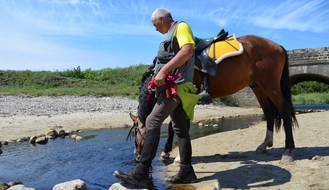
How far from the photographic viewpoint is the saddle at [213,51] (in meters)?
5.11

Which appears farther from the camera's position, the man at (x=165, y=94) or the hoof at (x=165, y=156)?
the hoof at (x=165, y=156)

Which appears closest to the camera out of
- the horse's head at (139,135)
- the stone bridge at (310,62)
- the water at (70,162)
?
the water at (70,162)

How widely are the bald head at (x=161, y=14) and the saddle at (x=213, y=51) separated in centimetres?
134

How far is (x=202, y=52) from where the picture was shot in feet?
17.2

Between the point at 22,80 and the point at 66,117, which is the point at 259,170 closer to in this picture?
the point at 66,117

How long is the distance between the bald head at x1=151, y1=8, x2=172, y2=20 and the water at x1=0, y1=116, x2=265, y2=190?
80.8 inches

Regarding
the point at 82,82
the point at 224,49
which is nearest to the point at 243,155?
the point at 224,49

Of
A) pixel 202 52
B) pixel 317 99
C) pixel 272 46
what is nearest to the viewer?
pixel 202 52

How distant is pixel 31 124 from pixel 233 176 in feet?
24.3

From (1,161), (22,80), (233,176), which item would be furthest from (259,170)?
(22,80)

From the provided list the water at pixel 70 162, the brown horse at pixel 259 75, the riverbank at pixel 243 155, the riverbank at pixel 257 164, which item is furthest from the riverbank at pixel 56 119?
the brown horse at pixel 259 75

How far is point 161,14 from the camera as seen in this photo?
3959mm

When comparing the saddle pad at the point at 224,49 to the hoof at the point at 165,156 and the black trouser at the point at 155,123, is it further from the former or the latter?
the hoof at the point at 165,156

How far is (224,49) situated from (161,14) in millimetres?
1665
